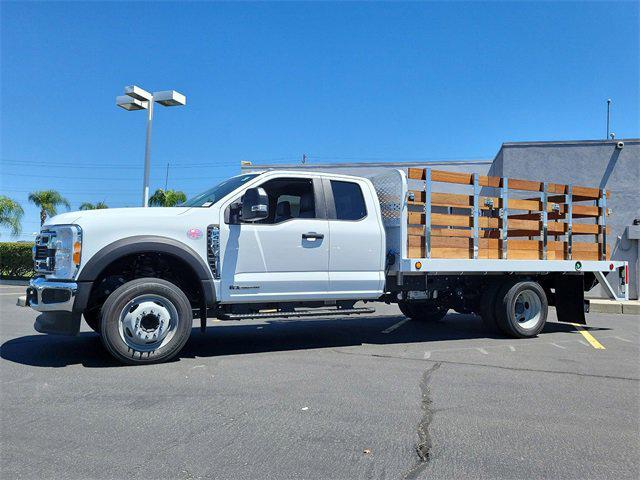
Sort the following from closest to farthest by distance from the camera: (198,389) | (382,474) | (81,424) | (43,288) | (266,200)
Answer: (382,474) → (81,424) → (198,389) → (43,288) → (266,200)

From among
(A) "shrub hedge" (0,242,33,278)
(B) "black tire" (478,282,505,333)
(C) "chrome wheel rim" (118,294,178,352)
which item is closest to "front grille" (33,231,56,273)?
(C) "chrome wheel rim" (118,294,178,352)

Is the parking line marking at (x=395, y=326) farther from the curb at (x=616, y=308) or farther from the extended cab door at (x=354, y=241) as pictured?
the curb at (x=616, y=308)

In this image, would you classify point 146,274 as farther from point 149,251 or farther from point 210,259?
point 210,259

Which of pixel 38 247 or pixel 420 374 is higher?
pixel 38 247

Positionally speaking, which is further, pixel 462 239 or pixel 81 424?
pixel 462 239

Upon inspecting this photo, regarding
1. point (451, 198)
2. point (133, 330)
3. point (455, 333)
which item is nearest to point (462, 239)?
point (451, 198)

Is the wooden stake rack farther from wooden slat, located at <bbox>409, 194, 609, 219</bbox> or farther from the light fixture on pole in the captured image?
the light fixture on pole

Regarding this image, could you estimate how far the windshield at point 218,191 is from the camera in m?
6.49

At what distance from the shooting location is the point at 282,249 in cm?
646

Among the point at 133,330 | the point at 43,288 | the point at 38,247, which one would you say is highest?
the point at 38,247

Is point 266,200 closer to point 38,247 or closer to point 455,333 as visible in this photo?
point 38,247

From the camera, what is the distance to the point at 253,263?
6.32 meters

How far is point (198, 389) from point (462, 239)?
4454 mm

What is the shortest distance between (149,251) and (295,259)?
1769mm
